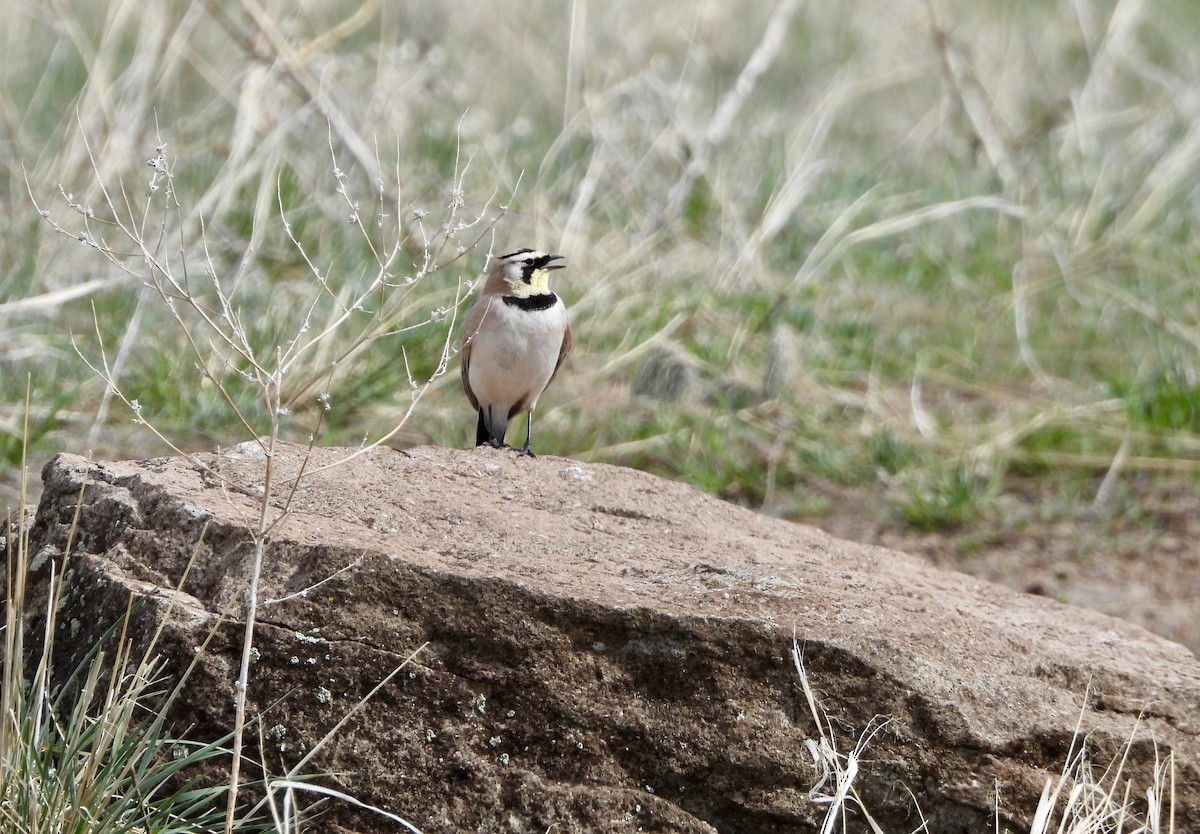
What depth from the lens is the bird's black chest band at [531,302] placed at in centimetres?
482

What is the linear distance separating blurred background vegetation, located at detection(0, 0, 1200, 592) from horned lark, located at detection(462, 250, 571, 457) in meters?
0.30

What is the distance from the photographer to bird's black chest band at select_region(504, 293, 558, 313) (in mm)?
4820

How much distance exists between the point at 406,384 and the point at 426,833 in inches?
121

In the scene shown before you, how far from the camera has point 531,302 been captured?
15.9ft

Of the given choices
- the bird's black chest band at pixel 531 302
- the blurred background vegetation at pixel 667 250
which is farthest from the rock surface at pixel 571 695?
the bird's black chest band at pixel 531 302

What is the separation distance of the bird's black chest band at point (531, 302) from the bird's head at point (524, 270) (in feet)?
0.09

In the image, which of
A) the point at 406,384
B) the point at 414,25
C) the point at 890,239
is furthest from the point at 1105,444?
the point at 414,25

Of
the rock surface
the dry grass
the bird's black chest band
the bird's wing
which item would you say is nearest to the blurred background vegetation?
the dry grass

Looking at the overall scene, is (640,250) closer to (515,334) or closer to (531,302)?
(531,302)

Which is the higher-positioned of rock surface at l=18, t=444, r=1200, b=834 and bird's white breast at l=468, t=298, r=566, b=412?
rock surface at l=18, t=444, r=1200, b=834

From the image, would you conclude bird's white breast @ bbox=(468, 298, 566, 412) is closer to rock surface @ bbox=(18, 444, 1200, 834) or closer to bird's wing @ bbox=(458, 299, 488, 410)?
bird's wing @ bbox=(458, 299, 488, 410)

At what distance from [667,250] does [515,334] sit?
2689mm

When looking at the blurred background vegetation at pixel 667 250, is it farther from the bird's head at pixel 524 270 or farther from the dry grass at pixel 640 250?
the bird's head at pixel 524 270

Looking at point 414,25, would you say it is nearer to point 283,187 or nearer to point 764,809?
point 283,187
